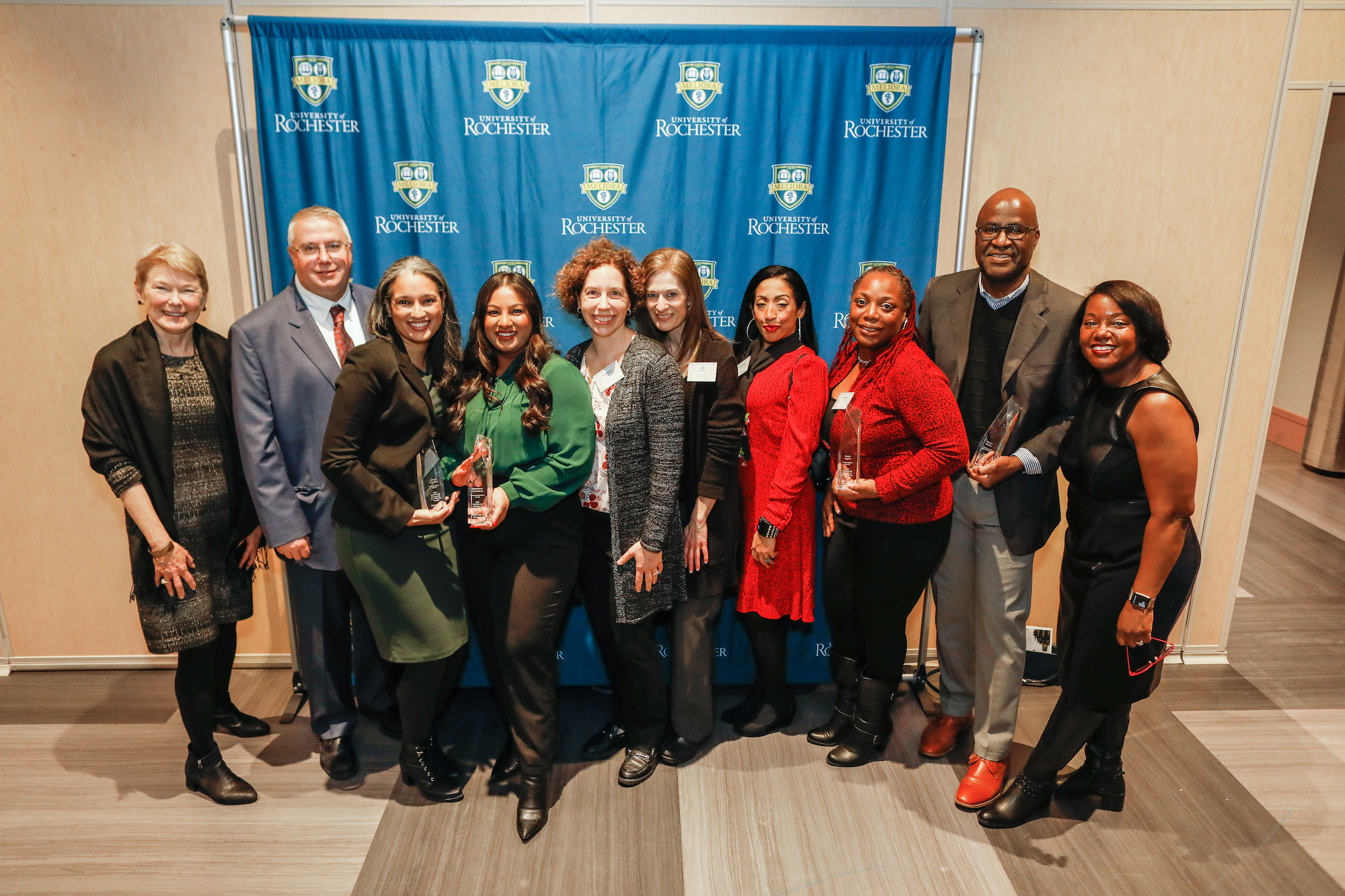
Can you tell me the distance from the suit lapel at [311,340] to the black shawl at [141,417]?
0.33 meters

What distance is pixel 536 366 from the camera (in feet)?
8.00

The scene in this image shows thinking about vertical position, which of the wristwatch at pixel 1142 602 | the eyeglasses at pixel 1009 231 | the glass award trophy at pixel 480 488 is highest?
the eyeglasses at pixel 1009 231

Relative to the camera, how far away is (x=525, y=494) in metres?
2.38

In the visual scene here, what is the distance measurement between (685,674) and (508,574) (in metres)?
0.82

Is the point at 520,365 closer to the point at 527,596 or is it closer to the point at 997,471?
the point at 527,596

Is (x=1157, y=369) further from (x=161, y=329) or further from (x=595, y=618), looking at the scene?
(x=161, y=329)

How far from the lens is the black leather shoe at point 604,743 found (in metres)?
2.95

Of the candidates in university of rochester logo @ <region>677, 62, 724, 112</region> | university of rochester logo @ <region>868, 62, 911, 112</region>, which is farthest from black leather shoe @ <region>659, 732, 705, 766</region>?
university of rochester logo @ <region>868, 62, 911, 112</region>

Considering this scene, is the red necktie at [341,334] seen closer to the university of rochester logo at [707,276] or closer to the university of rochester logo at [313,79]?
the university of rochester logo at [313,79]

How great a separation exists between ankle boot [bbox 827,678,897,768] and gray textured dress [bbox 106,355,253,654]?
7.84ft

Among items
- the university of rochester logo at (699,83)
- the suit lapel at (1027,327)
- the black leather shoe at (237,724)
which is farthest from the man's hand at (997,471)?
the black leather shoe at (237,724)

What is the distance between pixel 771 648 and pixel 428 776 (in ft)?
4.49

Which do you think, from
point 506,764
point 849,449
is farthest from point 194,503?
point 849,449

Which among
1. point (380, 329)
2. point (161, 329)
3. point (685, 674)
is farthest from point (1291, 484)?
point (161, 329)
